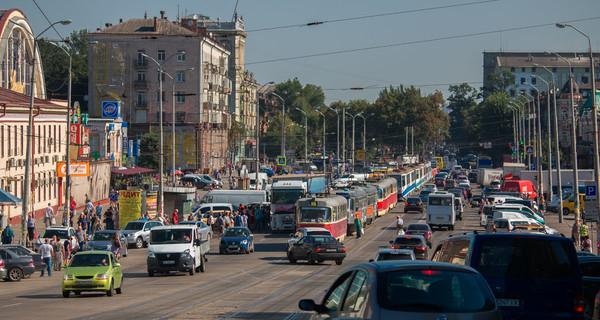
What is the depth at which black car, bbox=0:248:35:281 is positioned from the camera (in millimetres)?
31750

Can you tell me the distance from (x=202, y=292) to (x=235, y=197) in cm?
3832

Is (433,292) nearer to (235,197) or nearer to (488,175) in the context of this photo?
(235,197)

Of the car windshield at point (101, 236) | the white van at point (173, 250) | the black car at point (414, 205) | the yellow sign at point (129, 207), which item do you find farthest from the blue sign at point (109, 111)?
the white van at point (173, 250)

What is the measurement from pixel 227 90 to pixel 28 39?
40.7m

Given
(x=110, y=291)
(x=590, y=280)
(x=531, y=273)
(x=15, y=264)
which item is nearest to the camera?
(x=531, y=273)

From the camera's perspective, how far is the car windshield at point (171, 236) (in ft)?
107

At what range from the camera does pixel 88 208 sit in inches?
2069

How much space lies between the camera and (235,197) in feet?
212

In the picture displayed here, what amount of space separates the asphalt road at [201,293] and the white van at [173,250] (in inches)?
17.1

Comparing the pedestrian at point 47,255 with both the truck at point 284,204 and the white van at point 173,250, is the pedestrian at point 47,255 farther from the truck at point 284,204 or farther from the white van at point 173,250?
the truck at point 284,204

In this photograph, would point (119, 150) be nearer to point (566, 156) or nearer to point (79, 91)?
point (79, 91)

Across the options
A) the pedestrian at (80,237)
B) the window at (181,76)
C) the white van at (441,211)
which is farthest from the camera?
the window at (181,76)

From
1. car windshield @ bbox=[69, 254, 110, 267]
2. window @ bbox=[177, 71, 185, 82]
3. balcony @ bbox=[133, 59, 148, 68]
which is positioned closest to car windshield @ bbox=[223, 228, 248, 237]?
car windshield @ bbox=[69, 254, 110, 267]

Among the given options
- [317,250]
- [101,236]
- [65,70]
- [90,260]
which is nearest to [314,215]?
[317,250]
